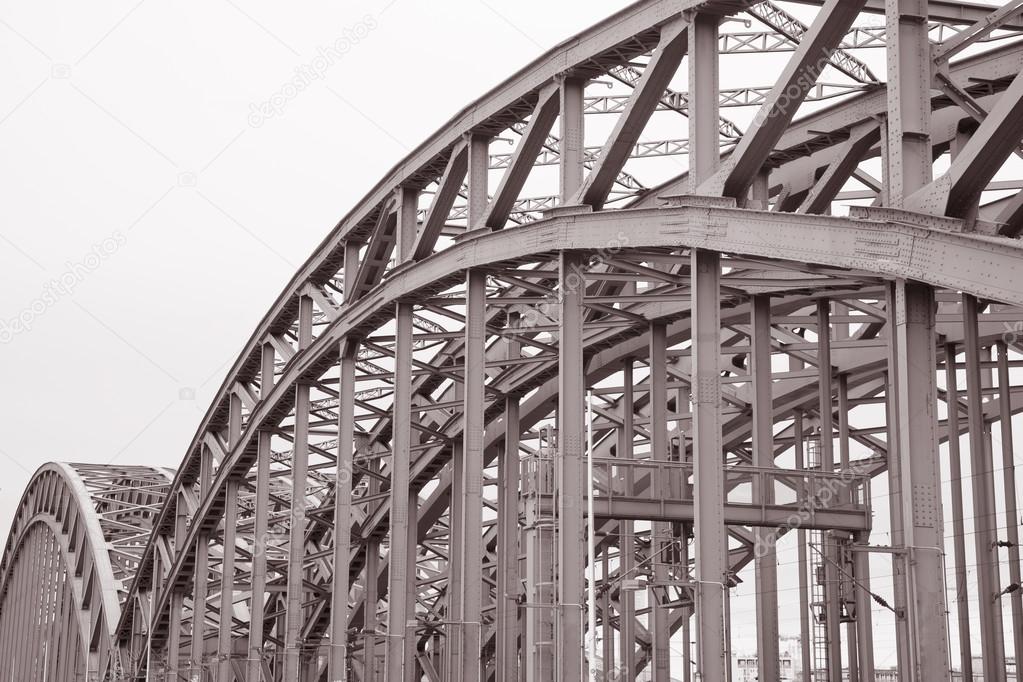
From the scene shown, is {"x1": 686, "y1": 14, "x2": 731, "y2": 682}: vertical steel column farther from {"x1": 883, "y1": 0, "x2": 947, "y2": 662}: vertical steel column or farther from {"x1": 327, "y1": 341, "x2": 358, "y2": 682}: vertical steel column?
{"x1": 327, "y1": 341, "x2": 358, "y2": 682}: vertical steel column

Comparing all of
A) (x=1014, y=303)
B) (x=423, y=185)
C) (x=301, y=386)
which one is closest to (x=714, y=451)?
(x=1014, y=303)

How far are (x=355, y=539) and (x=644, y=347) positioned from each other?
52.4 feet

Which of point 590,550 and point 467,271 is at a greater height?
point 467,271

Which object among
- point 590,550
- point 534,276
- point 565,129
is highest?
point 565,129

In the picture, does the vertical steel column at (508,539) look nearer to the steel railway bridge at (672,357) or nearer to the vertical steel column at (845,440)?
the steel railway bridge at (672,357)

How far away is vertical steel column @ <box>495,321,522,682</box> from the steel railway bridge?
5.7 inches

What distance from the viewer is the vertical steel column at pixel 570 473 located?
80.9ft

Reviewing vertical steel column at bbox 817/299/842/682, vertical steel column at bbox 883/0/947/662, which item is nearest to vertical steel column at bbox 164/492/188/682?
vertical steel column at bbox 817/299/842/682

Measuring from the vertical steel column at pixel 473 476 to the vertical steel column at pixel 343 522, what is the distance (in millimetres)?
5694

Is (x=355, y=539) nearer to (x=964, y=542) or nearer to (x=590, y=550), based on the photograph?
(x=964, y=542)

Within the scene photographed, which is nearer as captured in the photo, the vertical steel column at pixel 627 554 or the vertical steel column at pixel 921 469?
the vertical steel column at pixel 921 469

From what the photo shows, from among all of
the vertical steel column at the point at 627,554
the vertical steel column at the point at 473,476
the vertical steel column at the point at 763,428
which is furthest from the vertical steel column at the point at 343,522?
the vertical steel column at the point at 763,428

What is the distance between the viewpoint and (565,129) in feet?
86.4

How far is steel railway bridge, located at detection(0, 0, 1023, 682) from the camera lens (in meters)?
18.9
